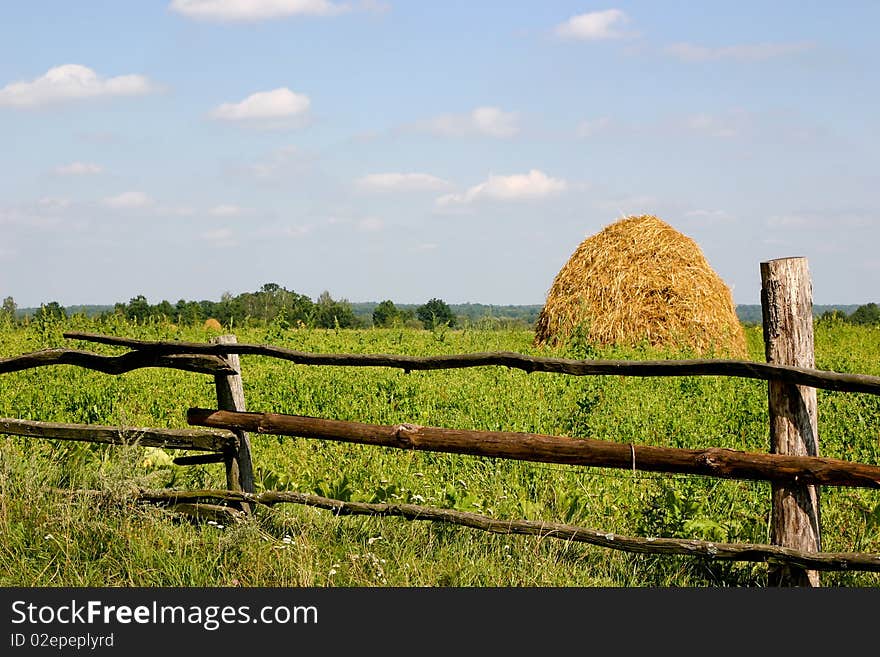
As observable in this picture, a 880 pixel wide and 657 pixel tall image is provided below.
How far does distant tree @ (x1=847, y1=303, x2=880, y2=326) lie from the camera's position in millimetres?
21608

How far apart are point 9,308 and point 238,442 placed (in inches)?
549

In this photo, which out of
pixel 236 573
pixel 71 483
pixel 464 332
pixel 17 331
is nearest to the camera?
pixel 236 573

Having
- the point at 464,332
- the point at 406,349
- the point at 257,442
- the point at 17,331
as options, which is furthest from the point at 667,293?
the point at 17,331

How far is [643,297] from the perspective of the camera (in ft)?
52.3

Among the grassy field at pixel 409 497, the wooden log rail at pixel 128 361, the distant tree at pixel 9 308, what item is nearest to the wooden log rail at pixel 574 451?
the wooden log rail at pixel 128 361

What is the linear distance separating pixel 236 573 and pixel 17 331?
42.5ft

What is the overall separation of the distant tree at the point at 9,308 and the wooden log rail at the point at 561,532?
43.5ft

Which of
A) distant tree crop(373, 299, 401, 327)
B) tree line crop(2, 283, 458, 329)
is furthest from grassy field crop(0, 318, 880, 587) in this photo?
distant tree crop(373, 299, 401, 327)

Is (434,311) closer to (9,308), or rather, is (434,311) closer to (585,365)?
(9,308)

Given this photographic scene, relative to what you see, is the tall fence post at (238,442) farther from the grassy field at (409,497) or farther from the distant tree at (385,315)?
the distant tree at (385,315)

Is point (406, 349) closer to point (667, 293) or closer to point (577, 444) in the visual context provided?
point (667, 293)

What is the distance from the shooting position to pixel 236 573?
418cm

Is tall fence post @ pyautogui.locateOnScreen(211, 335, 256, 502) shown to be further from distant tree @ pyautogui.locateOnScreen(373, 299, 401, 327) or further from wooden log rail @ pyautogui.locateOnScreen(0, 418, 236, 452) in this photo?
distant tree @ pyautogui.locateOnScreen(373, 299, 401, 327)

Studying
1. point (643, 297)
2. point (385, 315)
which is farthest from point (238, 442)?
point (385, 315)
